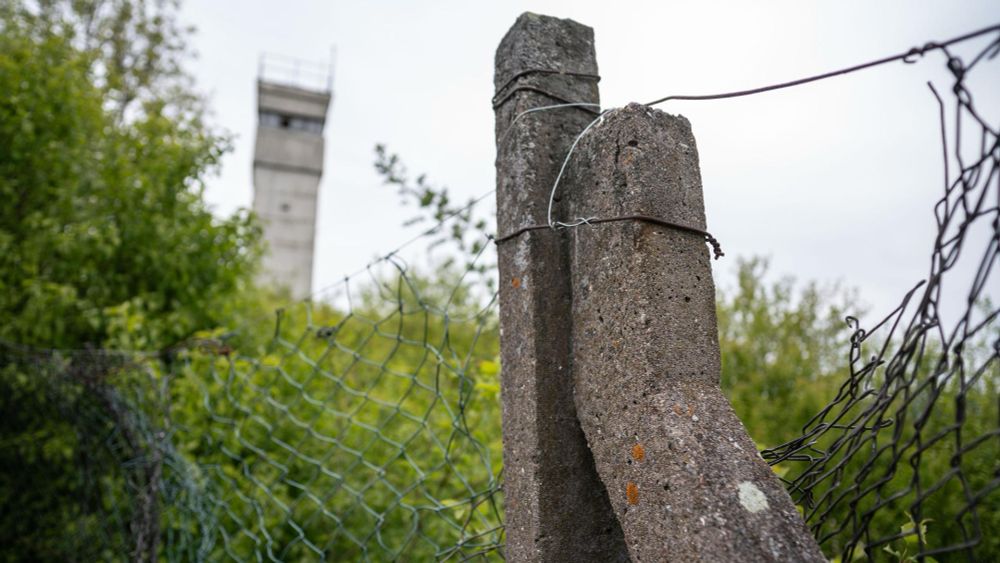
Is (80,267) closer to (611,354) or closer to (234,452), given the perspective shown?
(234,452)

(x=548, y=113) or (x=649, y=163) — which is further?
(x=548, y=113)

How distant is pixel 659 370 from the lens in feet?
2.89

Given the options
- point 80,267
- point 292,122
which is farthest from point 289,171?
point 80,267

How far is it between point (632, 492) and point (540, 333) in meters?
0.27

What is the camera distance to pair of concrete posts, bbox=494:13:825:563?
31.6 inches

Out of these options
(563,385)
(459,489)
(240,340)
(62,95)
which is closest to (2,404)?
(240,340)

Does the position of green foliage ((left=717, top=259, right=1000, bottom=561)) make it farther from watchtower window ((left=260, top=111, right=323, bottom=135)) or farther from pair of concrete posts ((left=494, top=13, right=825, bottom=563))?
watchtower window ((left=260, top=111, right=323, bottom=135))

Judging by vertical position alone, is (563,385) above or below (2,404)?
above

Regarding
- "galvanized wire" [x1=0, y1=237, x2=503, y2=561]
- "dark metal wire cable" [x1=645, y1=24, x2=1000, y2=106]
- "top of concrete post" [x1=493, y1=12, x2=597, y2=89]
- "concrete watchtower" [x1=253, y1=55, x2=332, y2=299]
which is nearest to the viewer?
"dark metal wire cable" [x1=645, y1=24, x2=1000, y2=106]

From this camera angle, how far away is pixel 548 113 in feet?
3.81

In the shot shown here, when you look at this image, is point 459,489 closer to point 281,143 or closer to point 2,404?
point 2,404

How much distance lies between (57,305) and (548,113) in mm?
2776

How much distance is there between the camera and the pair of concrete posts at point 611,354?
802mm

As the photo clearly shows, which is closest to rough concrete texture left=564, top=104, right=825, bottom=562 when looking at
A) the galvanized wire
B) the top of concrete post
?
the top of concrete post
